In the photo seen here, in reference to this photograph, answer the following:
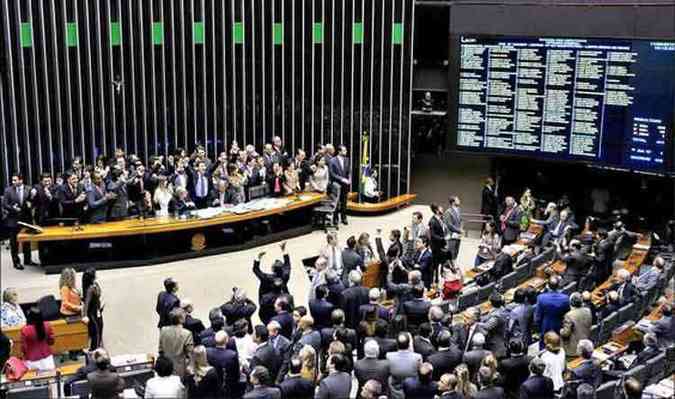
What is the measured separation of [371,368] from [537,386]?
1508 millimetres

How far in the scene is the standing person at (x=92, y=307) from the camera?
39.1 ft

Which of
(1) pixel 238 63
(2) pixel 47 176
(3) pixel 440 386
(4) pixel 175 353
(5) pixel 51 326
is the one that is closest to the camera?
(3) pixel 440 386

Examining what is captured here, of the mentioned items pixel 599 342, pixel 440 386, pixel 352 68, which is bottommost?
pixel 599 342

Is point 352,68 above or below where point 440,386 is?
above

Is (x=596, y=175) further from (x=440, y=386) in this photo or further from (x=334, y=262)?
(x=440, y=386)

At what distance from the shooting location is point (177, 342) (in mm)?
10039

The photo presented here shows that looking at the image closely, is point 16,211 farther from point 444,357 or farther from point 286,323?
point 444,357

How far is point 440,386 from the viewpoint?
8594 millimetres

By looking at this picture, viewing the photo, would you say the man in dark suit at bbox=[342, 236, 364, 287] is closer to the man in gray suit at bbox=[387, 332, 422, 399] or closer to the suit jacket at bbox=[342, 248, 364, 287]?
the suit jacket at bbox=[342, 248, 364, 287]

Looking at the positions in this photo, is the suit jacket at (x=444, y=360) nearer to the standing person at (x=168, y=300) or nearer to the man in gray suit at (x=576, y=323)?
the man in gray suit at (x=576, y=323)

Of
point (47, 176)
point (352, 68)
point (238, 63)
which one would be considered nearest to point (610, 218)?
point (352, 68)

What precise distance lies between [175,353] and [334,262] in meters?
3.83

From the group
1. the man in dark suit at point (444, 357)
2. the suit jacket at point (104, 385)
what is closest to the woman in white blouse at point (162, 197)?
the suit jacket at point (104, 385)

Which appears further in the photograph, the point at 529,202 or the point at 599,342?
the point at 529,202
